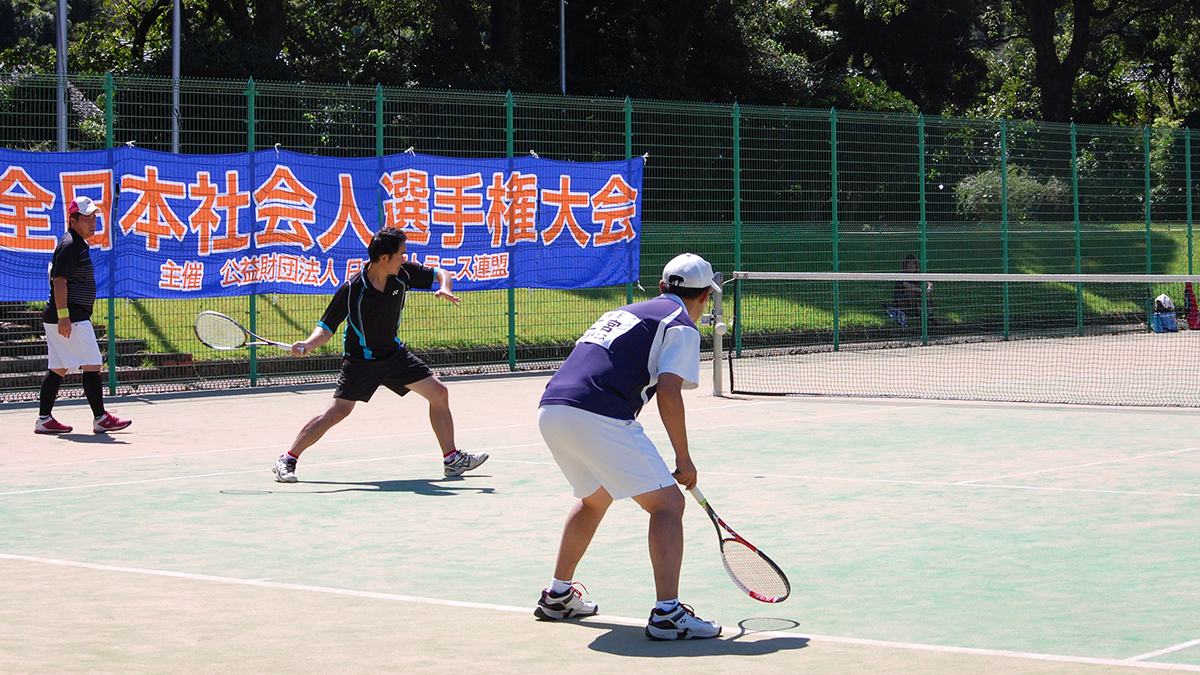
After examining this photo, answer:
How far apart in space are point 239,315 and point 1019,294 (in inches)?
531

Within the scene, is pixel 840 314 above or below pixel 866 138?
below

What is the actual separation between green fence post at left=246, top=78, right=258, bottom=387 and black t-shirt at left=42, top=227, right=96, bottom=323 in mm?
3835

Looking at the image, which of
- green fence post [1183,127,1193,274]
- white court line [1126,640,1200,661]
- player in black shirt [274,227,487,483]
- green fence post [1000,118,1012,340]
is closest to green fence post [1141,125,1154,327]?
green fence post [1183,127,1193,274]

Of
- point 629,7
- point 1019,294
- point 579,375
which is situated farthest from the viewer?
point 629,7

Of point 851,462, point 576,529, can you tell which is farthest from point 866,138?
point 576,529

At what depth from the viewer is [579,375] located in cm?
559

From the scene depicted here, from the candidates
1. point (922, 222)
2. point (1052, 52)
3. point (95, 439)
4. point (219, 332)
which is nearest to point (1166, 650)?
point (219, 332)

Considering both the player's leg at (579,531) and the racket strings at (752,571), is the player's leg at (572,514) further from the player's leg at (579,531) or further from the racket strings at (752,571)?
the racket strings at (752,571)

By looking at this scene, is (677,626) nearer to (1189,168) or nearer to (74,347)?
(74,347)

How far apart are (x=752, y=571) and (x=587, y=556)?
4.84 ft

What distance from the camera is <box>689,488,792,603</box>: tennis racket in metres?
5.59

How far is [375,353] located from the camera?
9.67 metres

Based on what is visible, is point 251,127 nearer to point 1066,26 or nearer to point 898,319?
point 898,319

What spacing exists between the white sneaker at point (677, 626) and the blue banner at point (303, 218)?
435 inches
